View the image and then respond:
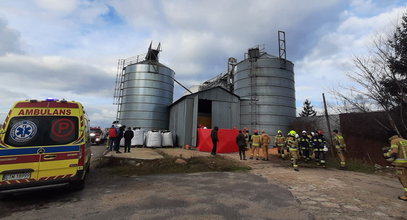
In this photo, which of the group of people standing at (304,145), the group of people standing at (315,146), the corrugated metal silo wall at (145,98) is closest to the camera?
the group of people standing at (315,146)

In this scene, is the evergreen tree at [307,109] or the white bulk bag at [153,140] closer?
the white bulk bag at [153,140]

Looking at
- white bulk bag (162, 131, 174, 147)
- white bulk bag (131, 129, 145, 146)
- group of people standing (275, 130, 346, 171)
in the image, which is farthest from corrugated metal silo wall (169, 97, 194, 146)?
group of people standing (275, 130, 346, 171)

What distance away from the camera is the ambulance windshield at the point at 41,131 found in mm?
4809

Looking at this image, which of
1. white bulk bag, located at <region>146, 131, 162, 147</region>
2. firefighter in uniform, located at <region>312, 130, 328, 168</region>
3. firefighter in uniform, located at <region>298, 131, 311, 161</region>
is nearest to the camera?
firefighter in uniform, located at <region>312, 130, 328, 168</region>

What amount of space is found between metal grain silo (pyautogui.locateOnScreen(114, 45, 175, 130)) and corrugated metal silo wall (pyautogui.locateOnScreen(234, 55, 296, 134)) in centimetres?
882

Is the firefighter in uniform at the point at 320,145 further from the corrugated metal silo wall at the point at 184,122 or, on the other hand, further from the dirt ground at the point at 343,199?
the corrugated metal silo wall at the point at 184,122

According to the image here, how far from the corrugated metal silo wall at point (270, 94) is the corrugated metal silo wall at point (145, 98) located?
883 centimetres

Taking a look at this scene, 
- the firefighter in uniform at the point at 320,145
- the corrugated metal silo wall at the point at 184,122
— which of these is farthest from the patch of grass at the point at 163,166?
the corrugated metal silo wall at the point at 184,122

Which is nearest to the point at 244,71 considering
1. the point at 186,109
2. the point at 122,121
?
the point at 186,109

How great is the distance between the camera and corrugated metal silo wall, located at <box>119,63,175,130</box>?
70.4 feet

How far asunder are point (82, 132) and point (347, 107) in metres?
15.1

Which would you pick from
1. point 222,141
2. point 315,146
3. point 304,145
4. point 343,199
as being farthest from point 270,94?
point 343,199

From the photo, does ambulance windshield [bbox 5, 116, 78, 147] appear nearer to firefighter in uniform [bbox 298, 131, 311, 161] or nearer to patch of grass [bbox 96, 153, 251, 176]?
patch of grass [bbox 96, 153, 251, 176]

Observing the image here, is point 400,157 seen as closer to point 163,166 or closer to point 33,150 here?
point 163,166
